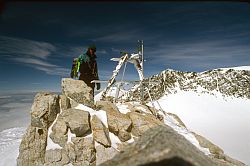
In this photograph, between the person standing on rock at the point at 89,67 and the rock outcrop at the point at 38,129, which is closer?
the rock outcrop at the point at 38,129

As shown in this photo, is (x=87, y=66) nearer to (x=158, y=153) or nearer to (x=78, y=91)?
(x=78, y=91)

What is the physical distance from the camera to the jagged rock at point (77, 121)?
43.3 feet

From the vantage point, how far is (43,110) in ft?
46.3

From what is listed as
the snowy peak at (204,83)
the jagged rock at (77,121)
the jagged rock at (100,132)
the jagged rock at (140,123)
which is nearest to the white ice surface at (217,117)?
the snowy peak at (204,83)

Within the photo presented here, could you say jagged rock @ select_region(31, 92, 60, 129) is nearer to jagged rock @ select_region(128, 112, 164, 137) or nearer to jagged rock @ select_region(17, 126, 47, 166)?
jagged rock @ select_region(17, 126, 47, 166)

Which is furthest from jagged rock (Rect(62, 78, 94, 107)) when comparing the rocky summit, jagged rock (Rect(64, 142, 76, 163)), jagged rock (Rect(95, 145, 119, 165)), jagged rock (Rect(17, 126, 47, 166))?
jagged rock (Rect(95, 145, 119, 165))

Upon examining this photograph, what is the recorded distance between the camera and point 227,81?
1355 inches

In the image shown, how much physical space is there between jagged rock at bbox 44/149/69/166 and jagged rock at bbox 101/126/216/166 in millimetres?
9849

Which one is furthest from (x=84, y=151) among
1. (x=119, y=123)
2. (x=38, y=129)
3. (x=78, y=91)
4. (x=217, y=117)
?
(x=217, y=117)

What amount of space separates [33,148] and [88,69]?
6.68 meters

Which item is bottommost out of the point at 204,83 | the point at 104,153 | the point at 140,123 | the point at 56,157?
the point at 56,157

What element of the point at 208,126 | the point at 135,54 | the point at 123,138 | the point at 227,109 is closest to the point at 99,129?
the point at 123,138

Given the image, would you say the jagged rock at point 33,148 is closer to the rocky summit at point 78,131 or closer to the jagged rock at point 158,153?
the rocky summit at point 78,131

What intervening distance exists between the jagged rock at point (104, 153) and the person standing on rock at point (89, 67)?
5.77 m
